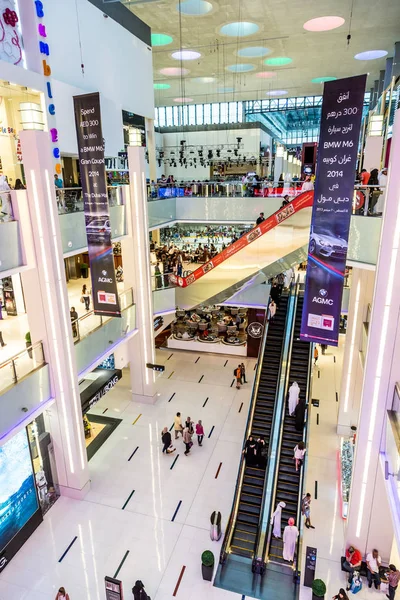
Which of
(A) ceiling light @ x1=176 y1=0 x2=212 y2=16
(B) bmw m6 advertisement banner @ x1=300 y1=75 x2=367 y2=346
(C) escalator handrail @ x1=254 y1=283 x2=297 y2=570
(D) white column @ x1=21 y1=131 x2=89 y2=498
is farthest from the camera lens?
(A) ceiling light @ x1=176 y1=0 x2=212 y2=16

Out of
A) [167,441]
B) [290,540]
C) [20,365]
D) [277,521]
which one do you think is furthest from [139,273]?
[290,540]

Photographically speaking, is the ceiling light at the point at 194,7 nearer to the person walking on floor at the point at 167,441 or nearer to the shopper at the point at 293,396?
the shopper at the point at 293,396

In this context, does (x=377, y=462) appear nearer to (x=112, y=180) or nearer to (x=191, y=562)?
(x=191, y=562)

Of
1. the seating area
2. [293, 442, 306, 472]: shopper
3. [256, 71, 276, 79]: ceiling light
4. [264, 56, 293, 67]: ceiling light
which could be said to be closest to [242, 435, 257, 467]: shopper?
[293, 442, 306, 472]: shopper

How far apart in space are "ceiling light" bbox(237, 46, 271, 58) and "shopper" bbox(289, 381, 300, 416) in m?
15.9

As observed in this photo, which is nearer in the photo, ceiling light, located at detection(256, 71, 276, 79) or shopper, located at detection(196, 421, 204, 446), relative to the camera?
shopper, located at detection(196, 421, 204, 446)

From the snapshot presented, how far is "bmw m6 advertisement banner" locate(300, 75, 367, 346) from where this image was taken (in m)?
7.18

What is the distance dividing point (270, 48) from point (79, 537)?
67.9 feet

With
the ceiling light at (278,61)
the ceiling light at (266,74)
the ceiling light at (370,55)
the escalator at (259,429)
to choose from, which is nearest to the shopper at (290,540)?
the escalator at (259,429)

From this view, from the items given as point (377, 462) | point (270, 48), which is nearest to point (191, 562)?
point (377, 462)

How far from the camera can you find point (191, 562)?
28.1 ft

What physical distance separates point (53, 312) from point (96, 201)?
277 centimetres

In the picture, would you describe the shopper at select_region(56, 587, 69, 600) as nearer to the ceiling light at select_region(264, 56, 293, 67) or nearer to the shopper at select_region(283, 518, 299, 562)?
the shopper at select_region(283, 518, 299, 562)

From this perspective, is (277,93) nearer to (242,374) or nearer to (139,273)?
(242,374)
